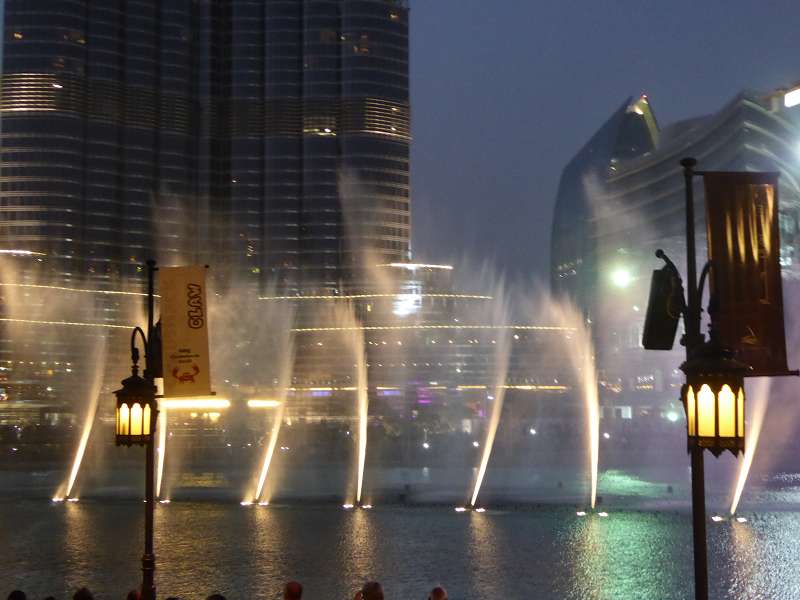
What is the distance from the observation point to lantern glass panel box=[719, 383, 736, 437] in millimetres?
11422

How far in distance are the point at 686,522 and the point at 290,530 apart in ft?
41.6

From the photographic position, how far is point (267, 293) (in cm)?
13588

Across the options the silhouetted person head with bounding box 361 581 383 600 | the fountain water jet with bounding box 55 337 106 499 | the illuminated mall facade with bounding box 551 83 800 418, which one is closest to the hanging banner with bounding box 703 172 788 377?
the silhouetted person head with bounding box 361 581 383 600

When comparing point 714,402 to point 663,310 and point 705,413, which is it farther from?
point 663,310

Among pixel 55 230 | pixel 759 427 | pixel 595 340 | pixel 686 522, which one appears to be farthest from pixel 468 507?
pixel 595 340

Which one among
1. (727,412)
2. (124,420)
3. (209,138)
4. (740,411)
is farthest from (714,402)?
(209,138)

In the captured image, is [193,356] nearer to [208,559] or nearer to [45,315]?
[208,559]

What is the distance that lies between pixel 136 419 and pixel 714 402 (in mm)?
9899

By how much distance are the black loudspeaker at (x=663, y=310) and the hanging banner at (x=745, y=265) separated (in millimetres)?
442

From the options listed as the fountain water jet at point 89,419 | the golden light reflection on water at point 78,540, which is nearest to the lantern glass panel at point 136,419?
the golden light reflection on water at point 78,540

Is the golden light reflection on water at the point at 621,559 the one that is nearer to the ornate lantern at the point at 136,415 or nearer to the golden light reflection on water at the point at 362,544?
the golden light reflection on water at the point at 362,544

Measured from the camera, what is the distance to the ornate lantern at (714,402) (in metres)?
11.4

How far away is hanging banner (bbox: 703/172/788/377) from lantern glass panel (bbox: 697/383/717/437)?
1.36 metres

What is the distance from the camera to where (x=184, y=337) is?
58.4 ft
